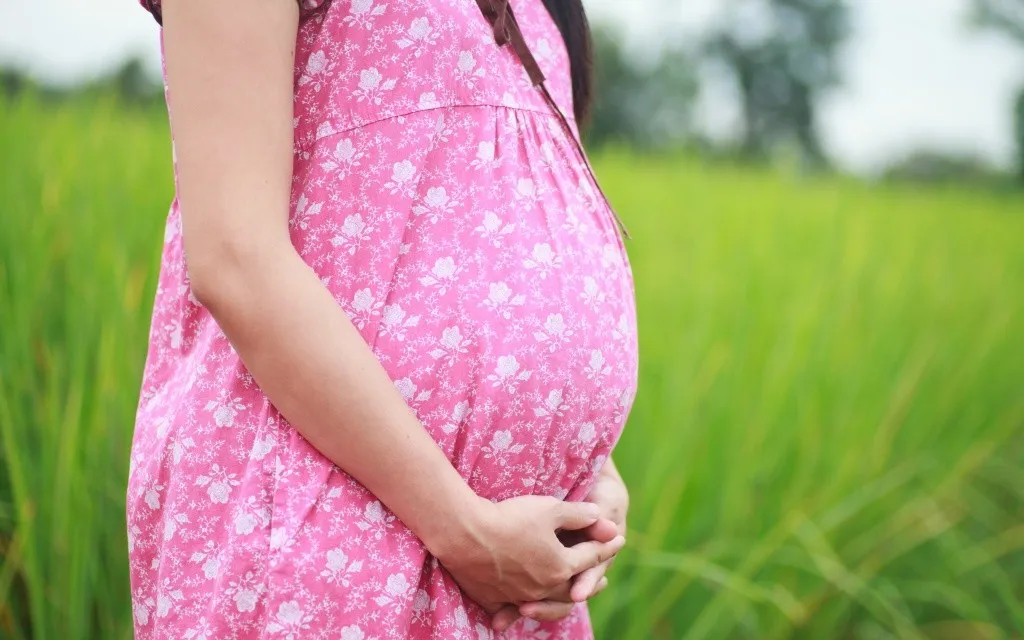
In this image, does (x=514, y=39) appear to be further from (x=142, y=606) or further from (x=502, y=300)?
(x=142, y=606)

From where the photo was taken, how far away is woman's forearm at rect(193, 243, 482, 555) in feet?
1.91

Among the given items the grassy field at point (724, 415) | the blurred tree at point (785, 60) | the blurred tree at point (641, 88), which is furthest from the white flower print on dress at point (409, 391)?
the blurred tree at point (785, 60)

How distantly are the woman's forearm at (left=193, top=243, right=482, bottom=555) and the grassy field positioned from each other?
0.64 meters

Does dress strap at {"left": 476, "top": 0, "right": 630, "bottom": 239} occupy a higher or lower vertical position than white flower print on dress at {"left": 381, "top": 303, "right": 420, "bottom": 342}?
higher

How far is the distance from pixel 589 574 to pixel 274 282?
0.36 metres

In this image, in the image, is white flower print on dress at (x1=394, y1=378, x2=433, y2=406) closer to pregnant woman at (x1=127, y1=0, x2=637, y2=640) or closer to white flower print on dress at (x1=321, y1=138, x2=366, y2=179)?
pregnant woman at (x1=127, y1=0, x2=637, y2=640)

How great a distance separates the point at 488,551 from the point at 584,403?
152 millimetres

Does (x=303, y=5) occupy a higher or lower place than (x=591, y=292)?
higher

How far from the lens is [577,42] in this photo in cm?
98

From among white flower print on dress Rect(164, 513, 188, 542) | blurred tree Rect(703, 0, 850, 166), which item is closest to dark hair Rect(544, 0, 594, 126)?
white flower print on dress Rect(164, 513, 188, 542)

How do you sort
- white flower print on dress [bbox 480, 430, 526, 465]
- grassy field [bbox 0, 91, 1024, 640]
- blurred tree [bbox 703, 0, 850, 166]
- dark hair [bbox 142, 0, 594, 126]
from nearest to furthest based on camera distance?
white flower print on dress [bbox 480, 430, 526, 465], dark hair [bbox 142, 0, 594, 126], grassy field [bbox 0, 91, 1024, 640], blurred tree [bbox 703, 0, 850, 166]

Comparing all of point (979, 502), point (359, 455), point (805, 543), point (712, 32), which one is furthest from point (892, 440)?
point (712, 32)

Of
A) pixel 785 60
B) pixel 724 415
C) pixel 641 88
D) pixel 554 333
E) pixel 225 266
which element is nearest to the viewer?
pixel 225 266

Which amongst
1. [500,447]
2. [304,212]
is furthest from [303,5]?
[500,447]
